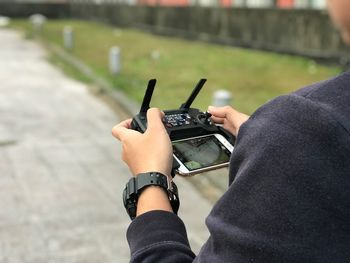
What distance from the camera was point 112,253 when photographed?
3.82 metres

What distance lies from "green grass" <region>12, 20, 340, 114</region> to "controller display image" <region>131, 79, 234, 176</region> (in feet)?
18.8

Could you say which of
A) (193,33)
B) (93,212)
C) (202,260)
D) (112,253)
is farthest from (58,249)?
(193,33)

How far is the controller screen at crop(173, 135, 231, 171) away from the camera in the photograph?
1410mm

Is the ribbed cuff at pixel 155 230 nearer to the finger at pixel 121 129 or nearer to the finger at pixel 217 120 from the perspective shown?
the finger at pixel 121 129

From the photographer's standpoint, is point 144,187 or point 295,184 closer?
point 295,184

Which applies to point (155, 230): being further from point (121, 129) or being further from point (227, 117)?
point (227, 117)

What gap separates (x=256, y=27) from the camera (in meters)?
14.5

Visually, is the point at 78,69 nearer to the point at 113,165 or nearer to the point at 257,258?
the point at 113,165

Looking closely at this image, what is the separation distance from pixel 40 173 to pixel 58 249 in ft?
5.36

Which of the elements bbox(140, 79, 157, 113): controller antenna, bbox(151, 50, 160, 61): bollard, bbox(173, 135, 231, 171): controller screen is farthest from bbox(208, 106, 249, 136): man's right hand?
bbox(151, 50, 160, 61): bollard

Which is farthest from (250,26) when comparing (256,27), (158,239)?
(158,239)

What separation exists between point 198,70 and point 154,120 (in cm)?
979

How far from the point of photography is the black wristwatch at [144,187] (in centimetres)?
129

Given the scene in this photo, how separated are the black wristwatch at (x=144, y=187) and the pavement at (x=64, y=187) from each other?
2488mm
